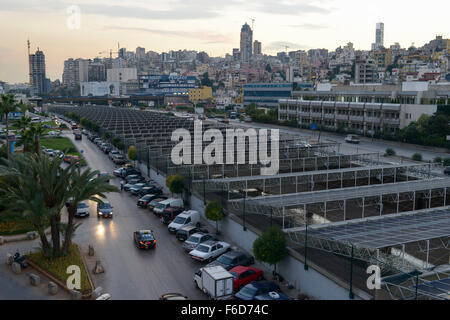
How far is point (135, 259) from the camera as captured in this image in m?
16.2

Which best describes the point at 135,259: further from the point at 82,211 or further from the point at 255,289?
the point at 82,211

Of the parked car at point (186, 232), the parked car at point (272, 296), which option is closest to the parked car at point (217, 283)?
the parked car at point (272, 296)

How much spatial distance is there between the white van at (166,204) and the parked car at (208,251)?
5900 millimetres

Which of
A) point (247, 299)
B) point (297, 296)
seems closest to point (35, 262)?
point (247, 299)

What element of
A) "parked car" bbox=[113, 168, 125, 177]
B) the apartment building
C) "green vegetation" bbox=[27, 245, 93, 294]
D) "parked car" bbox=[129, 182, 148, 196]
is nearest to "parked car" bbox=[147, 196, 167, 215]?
"parked car" bbox=[129, 182, 148, 196]

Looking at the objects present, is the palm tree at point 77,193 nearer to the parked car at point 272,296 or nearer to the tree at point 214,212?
the tree at point 214,212

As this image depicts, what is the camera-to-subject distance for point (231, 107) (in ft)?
371

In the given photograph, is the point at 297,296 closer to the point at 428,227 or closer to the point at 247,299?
the point at 247,299

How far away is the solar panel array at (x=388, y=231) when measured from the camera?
13.0 meters

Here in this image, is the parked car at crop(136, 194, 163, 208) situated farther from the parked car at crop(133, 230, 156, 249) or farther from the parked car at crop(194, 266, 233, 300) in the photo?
the parked car at crop(194, 266, 233, 300)

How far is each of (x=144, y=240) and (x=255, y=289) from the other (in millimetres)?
6302

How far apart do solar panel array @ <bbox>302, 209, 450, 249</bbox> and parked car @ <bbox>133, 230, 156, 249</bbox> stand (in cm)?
662

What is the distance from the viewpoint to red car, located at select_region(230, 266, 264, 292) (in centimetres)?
1367

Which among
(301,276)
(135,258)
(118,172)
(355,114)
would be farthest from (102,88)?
(301,276)
